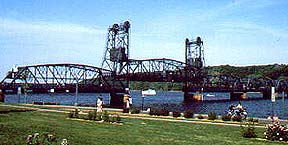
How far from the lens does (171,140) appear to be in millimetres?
22844

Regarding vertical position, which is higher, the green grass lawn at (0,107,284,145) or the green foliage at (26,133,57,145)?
the green foliage at (26,133,57,145)

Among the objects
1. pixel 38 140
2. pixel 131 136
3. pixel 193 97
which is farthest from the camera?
pixel 193 97

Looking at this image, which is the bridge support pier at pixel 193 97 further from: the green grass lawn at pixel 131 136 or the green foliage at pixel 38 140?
the green foliage at pixel 38 140

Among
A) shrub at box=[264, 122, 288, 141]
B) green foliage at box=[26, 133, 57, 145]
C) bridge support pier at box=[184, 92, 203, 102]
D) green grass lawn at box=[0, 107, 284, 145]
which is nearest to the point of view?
green foliage at box=[26, 133, 57, 145]

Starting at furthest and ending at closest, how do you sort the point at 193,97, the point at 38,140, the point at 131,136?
1. the point at 193,97
2. the point at 131,136
3. the point at 38,140

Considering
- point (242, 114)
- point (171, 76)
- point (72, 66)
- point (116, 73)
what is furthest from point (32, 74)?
point (242, 114)

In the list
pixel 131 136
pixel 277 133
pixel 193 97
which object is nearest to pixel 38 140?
pixel 131 136

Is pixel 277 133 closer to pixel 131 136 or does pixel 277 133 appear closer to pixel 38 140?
pixel 131 136

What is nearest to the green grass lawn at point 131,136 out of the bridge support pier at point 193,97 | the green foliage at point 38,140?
the green foliage at point 38,140

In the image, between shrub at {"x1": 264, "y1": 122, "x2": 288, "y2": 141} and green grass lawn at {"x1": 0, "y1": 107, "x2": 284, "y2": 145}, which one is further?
shrub at {"x1": 264, "y1": 122, "x2": 288, "y2": 141}

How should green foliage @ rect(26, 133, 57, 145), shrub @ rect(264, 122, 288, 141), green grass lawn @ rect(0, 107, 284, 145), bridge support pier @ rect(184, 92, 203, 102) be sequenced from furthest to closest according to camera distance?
bridge support pier @ rect(184, 92, 203, 102) → shrub @ rect(264, 122, 288, 141) → green grass lawn @ rect(0, 107, 284, 145) → green foliage @ rect(26, 133, 57, 145)

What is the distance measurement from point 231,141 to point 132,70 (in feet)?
457

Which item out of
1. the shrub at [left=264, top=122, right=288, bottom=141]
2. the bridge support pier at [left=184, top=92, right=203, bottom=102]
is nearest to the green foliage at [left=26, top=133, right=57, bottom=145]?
the shrub at [left=264, top=122, right=288, bottom=141]

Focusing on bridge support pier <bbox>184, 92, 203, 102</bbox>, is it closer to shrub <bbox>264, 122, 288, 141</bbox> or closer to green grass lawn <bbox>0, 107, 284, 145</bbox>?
green grass lawn <bbox>0, 107, 284, 145</bbox>
